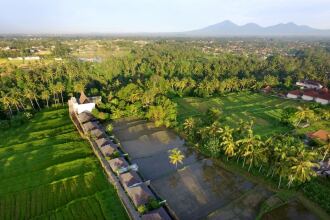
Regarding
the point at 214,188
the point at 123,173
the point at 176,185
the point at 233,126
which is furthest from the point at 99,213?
the point at 233,126

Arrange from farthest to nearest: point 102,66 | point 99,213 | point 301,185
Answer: point 102,66 < point 301,185 < point 99,213

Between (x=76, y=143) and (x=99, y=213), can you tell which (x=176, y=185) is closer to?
(x=99, y=213)

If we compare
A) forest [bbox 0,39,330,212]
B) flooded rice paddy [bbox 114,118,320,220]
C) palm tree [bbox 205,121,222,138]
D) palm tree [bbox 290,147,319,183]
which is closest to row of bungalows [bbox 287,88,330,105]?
forest [bbox 0,39,330,212]

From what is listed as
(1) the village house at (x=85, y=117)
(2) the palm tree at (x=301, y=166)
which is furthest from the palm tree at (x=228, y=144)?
(1) the village house at (x=85, y=117)

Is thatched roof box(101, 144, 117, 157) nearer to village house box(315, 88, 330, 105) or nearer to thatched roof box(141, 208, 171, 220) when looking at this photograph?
thatched roof box(141, 208, 171, 220)

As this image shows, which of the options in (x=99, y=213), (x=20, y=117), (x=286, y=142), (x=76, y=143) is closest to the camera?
(x=99, y=213)

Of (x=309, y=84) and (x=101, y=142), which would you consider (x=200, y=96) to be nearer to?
(x=101, y=142)
